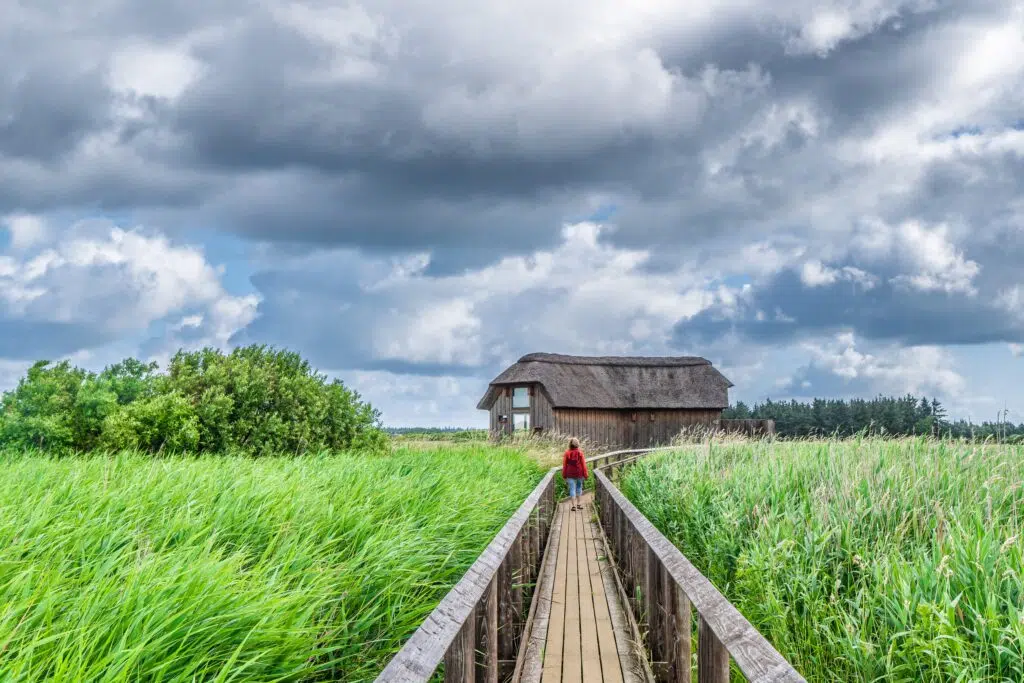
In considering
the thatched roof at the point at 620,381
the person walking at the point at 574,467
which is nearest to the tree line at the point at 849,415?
the thatched roof at the point at 620,381

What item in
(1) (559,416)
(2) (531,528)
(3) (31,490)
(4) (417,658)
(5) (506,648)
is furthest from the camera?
(1) (559,416)

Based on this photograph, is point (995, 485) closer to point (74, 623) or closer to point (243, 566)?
point (243, 566)

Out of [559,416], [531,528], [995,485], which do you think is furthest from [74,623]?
[559,416]

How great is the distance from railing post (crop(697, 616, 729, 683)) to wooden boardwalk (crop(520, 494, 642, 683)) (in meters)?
1.60

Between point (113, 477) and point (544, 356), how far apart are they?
115 ft

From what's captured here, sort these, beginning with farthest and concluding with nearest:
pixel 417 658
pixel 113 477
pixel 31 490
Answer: pixel 113 477, pixel 31 490, pixel 417 658

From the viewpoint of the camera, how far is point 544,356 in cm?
4178

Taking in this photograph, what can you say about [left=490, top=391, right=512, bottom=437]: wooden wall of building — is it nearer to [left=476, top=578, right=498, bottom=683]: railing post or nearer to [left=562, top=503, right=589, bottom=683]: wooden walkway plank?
[left=562, top=503, right=589, bottom=683]: wooden walkway plank

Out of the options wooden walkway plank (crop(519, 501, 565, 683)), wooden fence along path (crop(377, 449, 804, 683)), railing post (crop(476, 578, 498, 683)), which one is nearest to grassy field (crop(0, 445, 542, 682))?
railing post (crop(476, 578, 498, 683))

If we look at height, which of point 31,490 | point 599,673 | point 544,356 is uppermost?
point 544,356

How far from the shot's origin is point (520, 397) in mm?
39688

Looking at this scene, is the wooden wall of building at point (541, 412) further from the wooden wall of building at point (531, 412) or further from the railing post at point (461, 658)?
the railing post at point (461, 658)

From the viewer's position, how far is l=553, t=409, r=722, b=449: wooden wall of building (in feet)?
131

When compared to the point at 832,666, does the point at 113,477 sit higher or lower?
higher
